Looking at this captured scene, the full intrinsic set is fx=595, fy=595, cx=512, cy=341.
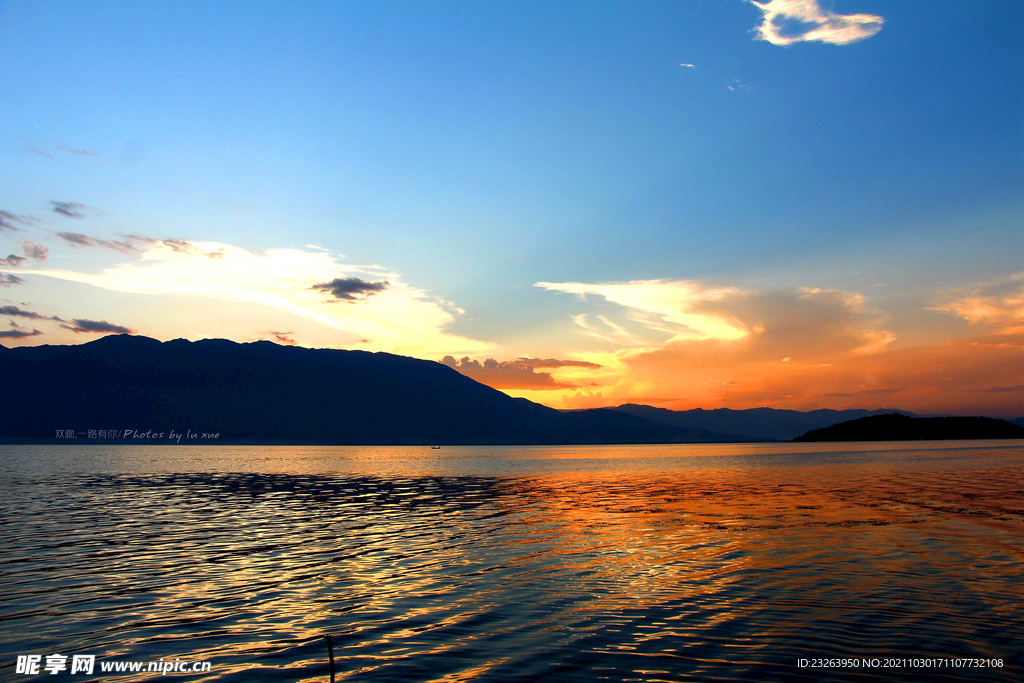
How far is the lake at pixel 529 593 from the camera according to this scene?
1298 centimetres

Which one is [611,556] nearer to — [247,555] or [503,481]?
[247,555]

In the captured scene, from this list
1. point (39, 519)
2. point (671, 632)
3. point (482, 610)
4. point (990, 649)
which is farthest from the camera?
point (39, 519)

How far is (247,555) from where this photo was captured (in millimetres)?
24891

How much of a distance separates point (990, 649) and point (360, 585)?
55.9 ft

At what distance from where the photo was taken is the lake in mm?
12977

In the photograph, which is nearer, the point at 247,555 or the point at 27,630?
the point at 27,630

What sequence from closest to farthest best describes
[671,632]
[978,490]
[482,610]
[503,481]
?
[671,632], [482,610], [978,490], [503,481]

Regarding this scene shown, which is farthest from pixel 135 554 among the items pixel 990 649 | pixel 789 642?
pixel 990 649

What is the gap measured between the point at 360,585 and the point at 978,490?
175 feet

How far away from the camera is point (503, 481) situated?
238ft

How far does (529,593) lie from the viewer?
18672 millimetres

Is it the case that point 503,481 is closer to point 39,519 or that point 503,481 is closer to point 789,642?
point 39,519

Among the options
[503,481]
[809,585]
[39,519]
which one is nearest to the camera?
[809,585]

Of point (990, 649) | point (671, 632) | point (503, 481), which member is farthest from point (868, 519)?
point (503, 481)
